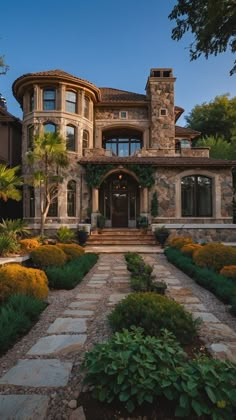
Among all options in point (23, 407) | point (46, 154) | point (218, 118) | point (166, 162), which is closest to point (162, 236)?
point (166, 162)

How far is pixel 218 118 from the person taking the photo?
32.5m

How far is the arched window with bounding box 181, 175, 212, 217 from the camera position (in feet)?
55.6

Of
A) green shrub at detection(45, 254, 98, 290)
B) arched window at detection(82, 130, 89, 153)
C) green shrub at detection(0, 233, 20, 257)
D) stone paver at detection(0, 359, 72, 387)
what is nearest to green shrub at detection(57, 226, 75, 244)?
green shrub at detection(0, 233, 20, 257)

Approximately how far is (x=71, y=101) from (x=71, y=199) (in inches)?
247

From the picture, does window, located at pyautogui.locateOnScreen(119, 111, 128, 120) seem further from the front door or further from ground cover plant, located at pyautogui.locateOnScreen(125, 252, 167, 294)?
ground cover plant, located at pyautogui.locateOnScreen(125, 252, 167, 294)

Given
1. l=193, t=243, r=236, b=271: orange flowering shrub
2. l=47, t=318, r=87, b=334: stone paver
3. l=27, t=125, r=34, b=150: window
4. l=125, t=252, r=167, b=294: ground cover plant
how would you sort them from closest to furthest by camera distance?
l=47, t=318, r=87, b=334: stone paver < l=125, t=252, r=167, b=294: ground cover plant < l=193, t=243, r=236, b=271: orange flowering shrub < l=27, t=125, r=34, b=150: window

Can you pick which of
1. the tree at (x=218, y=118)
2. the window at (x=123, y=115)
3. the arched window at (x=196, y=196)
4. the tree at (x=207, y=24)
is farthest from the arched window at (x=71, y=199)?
the tree at (x=218, y=118)

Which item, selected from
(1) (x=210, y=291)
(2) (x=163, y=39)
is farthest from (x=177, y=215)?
(2) (x=163, y=39)

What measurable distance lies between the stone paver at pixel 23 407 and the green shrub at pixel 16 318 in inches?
38.3

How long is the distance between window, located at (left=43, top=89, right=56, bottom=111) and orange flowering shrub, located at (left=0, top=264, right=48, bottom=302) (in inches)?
563

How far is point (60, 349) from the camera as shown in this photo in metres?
3.21

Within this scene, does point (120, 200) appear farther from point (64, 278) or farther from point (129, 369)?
point (129, 369)

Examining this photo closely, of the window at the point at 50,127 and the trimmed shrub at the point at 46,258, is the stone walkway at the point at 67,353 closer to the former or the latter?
the trimmed shrub at the point at 46,258

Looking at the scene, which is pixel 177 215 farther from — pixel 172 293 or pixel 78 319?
pixel 78 319
